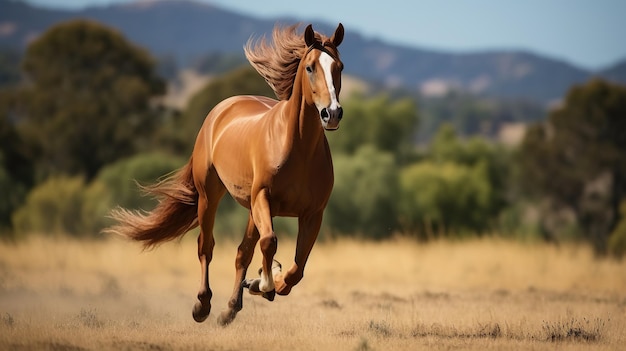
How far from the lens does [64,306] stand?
12234 millimetres

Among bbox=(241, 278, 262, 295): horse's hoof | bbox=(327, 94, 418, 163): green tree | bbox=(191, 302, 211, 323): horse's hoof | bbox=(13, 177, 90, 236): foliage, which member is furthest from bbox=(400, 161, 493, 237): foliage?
bbox=(241, 278, 262, 295): horse's hoof

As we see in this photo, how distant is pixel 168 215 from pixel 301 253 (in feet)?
8.94

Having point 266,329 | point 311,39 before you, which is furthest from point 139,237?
point 311,39

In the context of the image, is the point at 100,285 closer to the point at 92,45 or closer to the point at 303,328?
the point at 303,328

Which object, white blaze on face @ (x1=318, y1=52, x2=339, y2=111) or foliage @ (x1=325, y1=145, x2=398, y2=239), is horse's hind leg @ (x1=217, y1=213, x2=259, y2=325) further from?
foliage @ (x1=325, y1=145, x2=398, y2=239)

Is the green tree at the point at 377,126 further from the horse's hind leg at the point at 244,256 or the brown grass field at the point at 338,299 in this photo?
the horse's hind leg at the point at 244,256

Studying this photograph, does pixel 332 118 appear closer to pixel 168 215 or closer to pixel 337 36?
pixel 337 36

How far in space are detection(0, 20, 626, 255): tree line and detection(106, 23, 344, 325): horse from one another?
1052 inches

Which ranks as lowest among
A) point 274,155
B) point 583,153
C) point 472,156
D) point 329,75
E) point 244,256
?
point 472,156

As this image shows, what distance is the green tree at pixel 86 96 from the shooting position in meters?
46.4

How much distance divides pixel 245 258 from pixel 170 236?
1.32 meters

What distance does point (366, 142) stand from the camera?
43281mm

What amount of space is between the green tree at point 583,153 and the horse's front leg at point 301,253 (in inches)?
1534

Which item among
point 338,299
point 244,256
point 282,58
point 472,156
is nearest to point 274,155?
point 282,58
